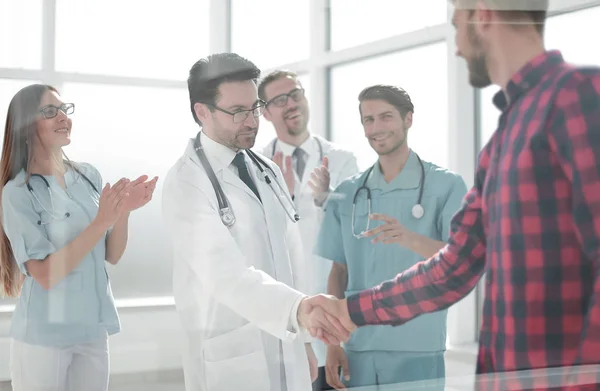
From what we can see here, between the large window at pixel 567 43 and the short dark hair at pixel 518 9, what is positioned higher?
the short dark hair at pixel 518 9

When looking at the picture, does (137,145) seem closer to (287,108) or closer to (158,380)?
(287,108)

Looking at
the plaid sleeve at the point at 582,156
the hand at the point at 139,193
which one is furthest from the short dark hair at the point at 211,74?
the plaid sleeve at the point at 582,156

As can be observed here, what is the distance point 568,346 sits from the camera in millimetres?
915

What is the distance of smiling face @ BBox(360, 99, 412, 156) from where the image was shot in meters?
1.04

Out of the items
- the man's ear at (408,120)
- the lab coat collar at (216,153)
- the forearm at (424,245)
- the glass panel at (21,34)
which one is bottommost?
the forearm at (424,245)

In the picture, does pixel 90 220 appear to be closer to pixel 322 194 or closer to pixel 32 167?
pixel 32 167

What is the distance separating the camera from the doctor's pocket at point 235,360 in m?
0.99

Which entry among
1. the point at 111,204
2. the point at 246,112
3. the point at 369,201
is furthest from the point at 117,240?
the point at 369,201

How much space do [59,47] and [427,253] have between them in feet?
1.93

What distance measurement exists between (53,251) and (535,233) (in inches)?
24.8

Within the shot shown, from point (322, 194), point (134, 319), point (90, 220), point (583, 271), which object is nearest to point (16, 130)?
point (90, 220)

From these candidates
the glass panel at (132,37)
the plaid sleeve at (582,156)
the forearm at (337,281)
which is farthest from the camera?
the forearm at (337,281)

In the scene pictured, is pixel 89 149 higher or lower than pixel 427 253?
higher

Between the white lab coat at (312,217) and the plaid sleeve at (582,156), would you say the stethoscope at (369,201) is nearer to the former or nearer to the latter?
the white lab coat at (312,217)
